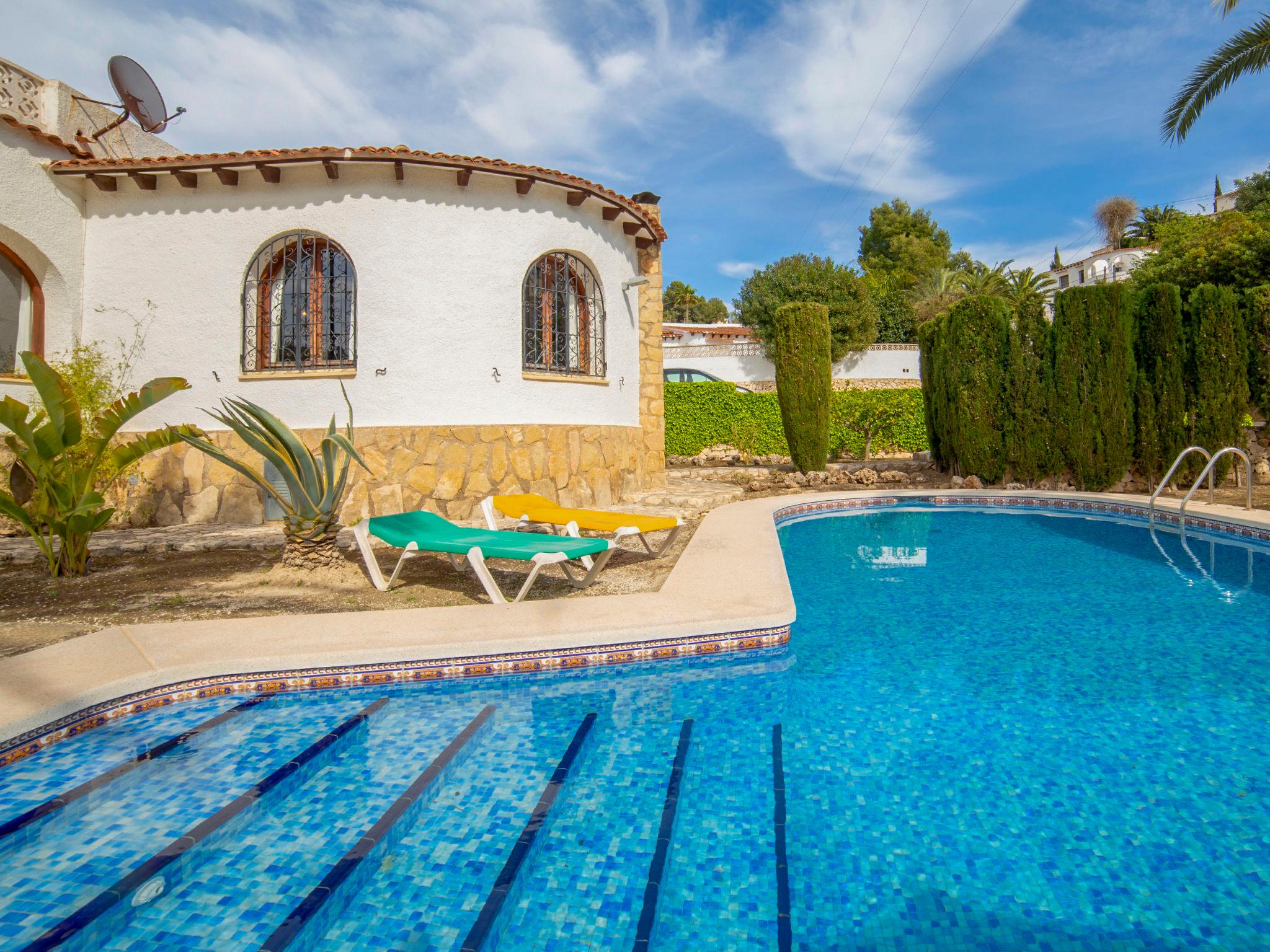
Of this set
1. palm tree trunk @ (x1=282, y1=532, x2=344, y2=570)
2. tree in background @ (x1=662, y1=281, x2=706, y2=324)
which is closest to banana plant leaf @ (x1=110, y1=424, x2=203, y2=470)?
palm tree trunk @ (x1=282, y1=532, x2=344, y2=570)

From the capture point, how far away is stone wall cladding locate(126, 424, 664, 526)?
952cm

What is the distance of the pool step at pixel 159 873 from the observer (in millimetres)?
2084

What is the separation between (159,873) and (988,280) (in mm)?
50905

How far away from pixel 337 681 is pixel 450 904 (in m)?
2.19

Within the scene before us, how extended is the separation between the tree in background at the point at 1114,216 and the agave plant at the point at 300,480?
71.0 m

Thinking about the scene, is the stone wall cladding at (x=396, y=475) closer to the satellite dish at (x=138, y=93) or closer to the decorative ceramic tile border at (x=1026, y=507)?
the decorative ceramic tile border at (x=1026, y=507)

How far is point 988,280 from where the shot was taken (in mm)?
44531

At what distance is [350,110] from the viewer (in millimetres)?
15383

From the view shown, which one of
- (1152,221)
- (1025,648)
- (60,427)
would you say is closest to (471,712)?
(1025,648)

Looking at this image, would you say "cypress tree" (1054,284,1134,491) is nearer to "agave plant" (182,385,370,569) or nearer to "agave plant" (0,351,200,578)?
"agave plant" (182,385,370,569)

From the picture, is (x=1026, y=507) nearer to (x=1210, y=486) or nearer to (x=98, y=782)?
(x=1210, y=486)

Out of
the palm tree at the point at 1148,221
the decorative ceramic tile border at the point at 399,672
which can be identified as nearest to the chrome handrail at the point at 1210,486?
the decorative ceramic tile border at the point at 399,672

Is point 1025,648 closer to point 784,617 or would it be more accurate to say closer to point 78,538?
point 784,617

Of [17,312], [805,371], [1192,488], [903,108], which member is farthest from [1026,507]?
[903,108]
